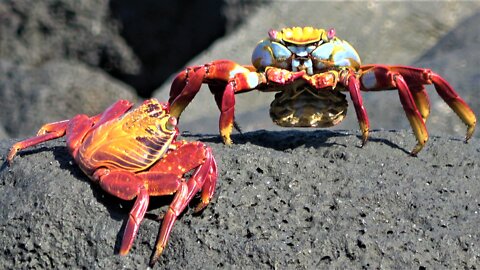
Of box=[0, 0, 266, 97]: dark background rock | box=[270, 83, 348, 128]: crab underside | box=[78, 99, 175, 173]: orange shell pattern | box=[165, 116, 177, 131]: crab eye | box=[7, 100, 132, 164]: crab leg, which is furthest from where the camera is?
box=[0, 0, 266, 97]: dark background rock

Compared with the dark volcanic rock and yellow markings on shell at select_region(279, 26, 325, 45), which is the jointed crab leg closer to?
yellow markings on shell at select_region(279, 26, 325, 45)

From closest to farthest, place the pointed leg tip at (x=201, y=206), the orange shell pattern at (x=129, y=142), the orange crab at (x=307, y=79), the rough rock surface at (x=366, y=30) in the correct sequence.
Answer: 1. the pointed leg tip at (x=201, y=206)
2. the orange shell pattern at (x=129, y=142)
3. the orange crab at (x=307, y=79)
4. the rough rock surface at (x=366, y=30)

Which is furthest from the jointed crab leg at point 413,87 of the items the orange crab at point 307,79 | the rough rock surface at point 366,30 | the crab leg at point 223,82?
the rough rock surface at point 366,30

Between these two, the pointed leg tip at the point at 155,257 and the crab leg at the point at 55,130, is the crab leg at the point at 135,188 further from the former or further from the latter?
the crab leg at the point at 55,130

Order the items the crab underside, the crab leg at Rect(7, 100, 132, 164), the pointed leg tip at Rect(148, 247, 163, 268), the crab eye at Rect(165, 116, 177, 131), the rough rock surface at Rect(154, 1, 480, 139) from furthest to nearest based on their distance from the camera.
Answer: the rough rock surface at Rect(154, 1, 480, 139) → the crab underside → the crab leg at Rect(7, 100, 132, 164) → the crab eye at Rect(165, 116, 177, 131) → the pointed leg tip at Rect(148, 247, 163, 268)

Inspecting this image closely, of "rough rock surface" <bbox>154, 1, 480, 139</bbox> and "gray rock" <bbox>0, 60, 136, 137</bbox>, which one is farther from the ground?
"rough rock surface" <bbox>154, 1, 480, 139</bbox>

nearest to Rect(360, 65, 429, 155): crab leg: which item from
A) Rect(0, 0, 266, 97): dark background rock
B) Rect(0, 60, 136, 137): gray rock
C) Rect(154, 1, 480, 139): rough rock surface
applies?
Rect(154, 1, 480, 139): rough rock surface

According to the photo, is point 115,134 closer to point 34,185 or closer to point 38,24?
point 34,185
